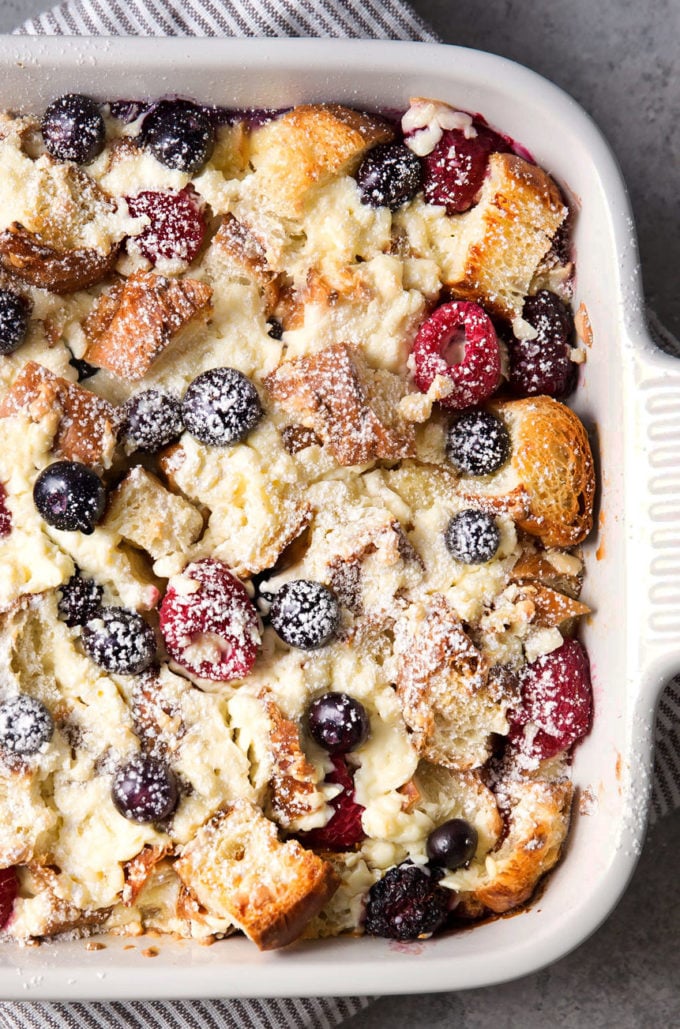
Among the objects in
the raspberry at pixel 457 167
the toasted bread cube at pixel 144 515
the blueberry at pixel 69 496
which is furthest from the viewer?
the raspberry at pixel 457 167

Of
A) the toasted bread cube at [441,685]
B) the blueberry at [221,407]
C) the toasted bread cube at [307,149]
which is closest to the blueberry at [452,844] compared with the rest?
the toasted bread cube at [441,685]

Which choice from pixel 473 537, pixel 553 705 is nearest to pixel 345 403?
pixel 473 537

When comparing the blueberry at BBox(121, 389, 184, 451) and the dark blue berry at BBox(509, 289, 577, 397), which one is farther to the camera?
the dark blue berry at BBox(509, 289, 577, 397)

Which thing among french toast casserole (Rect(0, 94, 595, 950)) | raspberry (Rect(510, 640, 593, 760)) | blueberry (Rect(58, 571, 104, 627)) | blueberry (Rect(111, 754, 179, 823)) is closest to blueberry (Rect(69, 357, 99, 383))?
french toast casserole (Rect(0, 94, 595, 950))

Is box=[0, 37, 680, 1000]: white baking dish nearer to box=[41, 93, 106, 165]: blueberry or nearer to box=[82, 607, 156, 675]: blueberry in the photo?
box=[41, 93, 106, 165]: blueberry

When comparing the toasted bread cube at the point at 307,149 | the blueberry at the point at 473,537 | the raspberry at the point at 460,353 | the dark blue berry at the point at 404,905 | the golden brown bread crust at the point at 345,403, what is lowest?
the dark blue berry at the point at 404,905

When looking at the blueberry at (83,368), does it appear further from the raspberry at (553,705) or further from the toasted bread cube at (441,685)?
the raspberry at (553,705)
